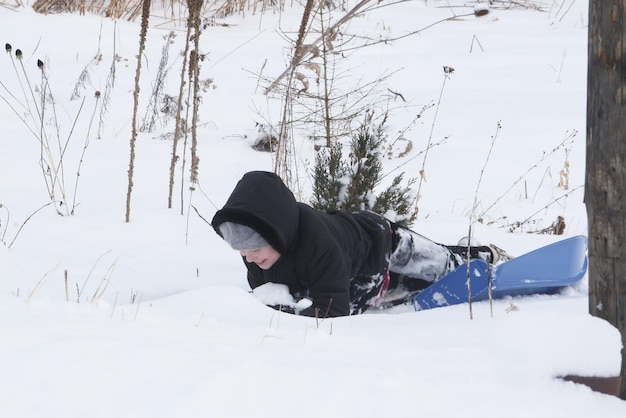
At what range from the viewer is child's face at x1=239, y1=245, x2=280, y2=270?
337 centimetres

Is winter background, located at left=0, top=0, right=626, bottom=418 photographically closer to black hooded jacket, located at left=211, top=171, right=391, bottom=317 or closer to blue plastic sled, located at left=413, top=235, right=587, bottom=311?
blue plastic sled, located at left=413, top=235, right=587, bottom=311

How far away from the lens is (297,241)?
135 inches

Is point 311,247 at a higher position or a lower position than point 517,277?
higher

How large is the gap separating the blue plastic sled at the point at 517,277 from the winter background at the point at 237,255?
0.27 ft

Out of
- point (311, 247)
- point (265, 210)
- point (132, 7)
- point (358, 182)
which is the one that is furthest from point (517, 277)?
point (132, 7)

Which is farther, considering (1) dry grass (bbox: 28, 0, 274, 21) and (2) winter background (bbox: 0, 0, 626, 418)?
(1) dry grass (bbox: 28, 0, 274, 21)

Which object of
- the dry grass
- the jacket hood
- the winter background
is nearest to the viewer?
the winter background

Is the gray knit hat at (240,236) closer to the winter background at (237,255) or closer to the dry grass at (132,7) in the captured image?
the winter background at (237,255)

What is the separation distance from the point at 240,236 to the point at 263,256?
0.16m

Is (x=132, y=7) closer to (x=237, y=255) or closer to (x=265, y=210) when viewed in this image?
(x=237, y=255)

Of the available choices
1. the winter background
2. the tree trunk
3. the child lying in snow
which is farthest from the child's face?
the tree trunk

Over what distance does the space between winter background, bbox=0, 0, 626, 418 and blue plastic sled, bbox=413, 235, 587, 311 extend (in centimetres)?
8

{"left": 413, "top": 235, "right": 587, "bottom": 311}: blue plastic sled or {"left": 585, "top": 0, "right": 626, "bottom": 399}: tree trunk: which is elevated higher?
{"left": 585, "top": 0, "right": 626, "bottom": 399}: tree trunk

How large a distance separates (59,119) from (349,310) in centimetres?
451
